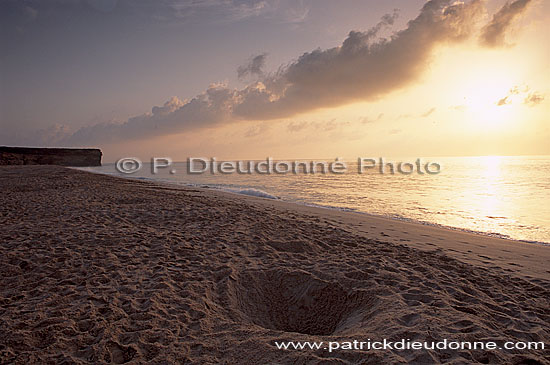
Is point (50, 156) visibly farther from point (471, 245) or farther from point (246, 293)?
point (471, 245)

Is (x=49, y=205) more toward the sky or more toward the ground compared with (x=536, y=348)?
more toward the sky

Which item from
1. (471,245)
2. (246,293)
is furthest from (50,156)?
(471,245)

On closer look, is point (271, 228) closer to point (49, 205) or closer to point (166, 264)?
point (166, 264)

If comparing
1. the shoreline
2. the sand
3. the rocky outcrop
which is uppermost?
the rocky outcrop

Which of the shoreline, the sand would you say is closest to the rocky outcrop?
the sand

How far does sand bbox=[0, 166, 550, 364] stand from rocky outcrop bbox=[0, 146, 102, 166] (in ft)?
207

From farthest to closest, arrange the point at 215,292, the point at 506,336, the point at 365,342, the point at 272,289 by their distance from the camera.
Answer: the point at 272,289 < the point at 215,292 < the point at 506,336 < the point at 365,342

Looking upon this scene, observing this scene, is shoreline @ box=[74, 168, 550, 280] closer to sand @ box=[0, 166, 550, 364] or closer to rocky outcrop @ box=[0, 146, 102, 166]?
sand @ box=[0, 166, 550, 364]

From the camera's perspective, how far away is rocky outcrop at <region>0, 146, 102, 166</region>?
A: 5518 centimetres

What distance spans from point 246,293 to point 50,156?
84.4 metres

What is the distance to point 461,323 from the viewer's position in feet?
10.5

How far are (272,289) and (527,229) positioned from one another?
9377mm

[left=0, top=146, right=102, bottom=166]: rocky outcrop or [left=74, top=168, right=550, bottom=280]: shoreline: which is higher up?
[left=0, top=146, right=102, bottom=166]: rocky outcrop

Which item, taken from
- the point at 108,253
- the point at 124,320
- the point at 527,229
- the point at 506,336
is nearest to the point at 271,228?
the point at 108,253
